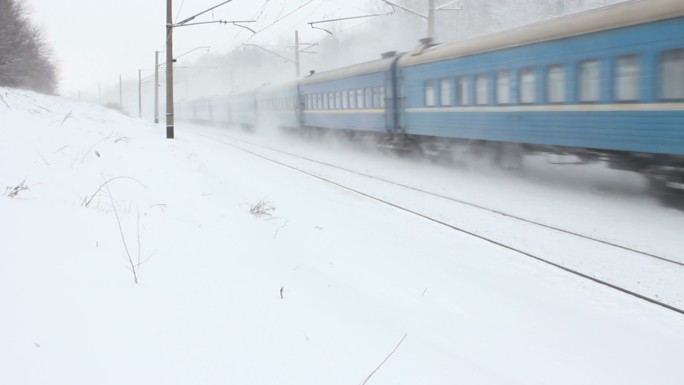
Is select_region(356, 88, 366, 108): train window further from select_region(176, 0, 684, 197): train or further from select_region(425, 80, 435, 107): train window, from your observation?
select_region(425, 80, 435, 107): train window

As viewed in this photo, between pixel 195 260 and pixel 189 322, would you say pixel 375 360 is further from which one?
pixel 195 260

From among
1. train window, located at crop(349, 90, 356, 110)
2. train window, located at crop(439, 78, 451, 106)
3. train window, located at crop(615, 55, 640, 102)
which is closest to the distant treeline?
train window, located at crop(349, 90, 356, 110)

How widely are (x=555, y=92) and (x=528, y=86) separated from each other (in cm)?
82

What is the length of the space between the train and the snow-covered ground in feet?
5.28

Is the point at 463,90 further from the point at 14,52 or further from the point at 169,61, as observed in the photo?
the point at 14,52

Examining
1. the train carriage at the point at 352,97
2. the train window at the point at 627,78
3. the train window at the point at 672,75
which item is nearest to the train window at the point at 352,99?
the train carriage at the point at 352,97

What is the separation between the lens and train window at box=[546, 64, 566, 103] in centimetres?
1073

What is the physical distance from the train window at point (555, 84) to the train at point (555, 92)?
0.02 m

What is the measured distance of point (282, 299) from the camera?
4570 millimetres

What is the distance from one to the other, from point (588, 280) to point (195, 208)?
520 centimetres

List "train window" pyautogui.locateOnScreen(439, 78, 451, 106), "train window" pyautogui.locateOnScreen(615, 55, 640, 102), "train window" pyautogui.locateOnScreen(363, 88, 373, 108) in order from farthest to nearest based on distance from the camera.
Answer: "train window" pyautogui.locateOnScreen(363, 88, 373, 108), "train window" pyautogui.locateOnScreen(439, 78, 451, 106), "train window" pyautogui.locateOnScreen(615, 55, 640, 102)

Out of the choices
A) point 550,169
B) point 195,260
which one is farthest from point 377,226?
point 550,169

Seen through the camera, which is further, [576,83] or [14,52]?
[14,52]

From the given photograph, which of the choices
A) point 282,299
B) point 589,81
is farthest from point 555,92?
point 282,299
